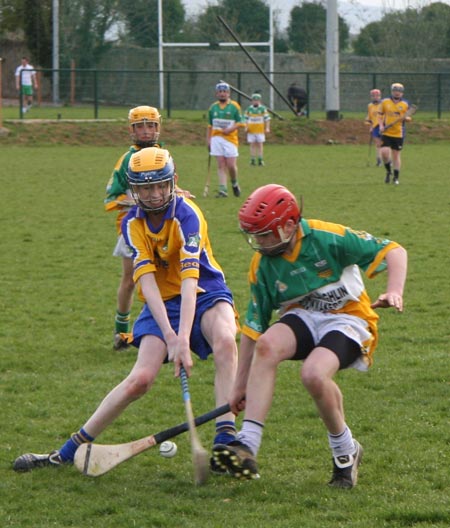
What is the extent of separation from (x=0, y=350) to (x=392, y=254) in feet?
13.2

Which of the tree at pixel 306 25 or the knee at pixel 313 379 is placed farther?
the tree at pixel 306 25

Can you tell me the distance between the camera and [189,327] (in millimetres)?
5023

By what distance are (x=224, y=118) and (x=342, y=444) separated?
14.5m

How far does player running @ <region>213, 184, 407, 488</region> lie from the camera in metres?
4.66

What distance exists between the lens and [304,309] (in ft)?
16.1

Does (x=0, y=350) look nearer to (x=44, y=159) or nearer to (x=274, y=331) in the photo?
(x=274, y=331)

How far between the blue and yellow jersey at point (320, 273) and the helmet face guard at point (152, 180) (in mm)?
616

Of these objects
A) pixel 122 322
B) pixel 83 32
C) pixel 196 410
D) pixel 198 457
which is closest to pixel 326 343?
pixel 198 457

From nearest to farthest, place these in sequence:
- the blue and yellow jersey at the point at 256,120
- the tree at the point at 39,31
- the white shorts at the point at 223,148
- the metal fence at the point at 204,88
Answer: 1. the white shorts at the point at 223,148
2. the blue and yellow jersey at the point at 256,120
3. the metal fence at the point at 204,88
4. the tree at the point at 39,31

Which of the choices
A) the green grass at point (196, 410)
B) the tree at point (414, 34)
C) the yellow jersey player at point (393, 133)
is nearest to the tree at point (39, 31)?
the tree at point (414, 34)

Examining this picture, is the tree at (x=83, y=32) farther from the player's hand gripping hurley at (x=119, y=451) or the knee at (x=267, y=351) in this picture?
the knee at (x=267, y=351)

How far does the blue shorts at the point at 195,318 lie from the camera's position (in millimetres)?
5293

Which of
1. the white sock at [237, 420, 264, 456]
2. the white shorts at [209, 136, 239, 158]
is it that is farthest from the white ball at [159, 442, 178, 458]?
the white shorts at [209, 136, 239, 158]

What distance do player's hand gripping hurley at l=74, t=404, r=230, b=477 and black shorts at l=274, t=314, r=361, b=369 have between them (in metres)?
0.51
